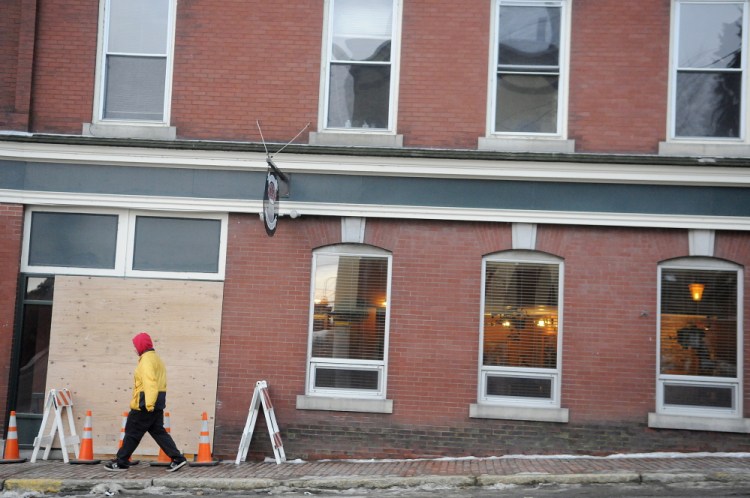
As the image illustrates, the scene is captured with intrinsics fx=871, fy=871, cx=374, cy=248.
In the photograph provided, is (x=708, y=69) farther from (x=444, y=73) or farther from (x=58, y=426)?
(x=58, y=426)

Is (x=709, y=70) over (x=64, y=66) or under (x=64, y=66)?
over

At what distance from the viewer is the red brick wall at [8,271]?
12820 mm

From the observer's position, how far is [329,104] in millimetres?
13188

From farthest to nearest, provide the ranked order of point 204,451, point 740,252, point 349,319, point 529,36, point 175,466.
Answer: point 529,36 < point 349,319 < point 740,252 < point 204,451 < point 175,466

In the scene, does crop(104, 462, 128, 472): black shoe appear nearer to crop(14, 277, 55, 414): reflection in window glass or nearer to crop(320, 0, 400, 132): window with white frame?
crop(14, 277, 55, 414): reflection in window glass

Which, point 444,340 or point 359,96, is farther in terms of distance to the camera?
point 359,96

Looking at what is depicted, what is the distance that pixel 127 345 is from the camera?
1284 cm

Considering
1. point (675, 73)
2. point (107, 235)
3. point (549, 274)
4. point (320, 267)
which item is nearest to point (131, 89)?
point (107, 235)

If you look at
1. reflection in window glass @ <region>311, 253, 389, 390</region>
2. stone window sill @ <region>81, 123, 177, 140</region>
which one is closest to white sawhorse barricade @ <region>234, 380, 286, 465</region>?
reflection in window glass @ <region>311, 253, 389, 390</region>

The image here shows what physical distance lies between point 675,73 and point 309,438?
755 centimetres

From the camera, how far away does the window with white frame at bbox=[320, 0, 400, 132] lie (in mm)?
13125

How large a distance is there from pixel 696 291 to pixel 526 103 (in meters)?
3.68

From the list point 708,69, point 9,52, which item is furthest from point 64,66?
point 708,69

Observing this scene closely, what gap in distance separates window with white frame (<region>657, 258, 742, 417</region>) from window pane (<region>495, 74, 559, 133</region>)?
108 inches
